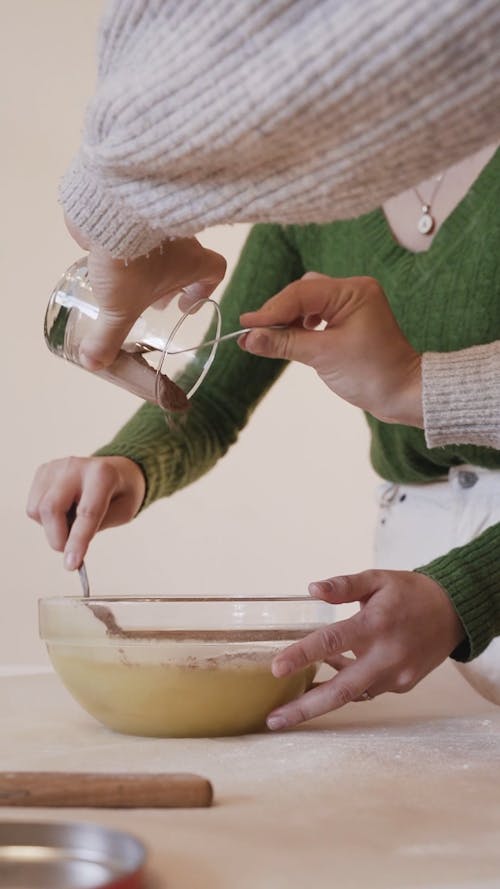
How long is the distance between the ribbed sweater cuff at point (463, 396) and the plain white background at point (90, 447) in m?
1.88

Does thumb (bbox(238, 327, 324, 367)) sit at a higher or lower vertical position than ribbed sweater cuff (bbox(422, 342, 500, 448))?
higher

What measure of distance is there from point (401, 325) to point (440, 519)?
23 cm

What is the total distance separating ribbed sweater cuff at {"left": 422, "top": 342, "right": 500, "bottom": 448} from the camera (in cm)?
94

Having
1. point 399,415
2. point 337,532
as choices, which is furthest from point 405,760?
point 337,532

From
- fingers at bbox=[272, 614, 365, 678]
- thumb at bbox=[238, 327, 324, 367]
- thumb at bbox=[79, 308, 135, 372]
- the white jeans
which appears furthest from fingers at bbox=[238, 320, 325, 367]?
the white jeans

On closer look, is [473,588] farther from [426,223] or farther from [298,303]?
[426,223]

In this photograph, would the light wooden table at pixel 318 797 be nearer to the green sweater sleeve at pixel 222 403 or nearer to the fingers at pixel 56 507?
the fingers at pixel 56 507

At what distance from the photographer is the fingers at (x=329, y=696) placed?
0.86 m

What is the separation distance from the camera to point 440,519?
129 cm

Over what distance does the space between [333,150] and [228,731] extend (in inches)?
19.6

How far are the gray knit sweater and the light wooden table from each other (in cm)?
31

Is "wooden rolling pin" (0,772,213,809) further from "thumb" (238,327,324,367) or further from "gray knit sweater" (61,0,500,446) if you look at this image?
"thumb" (238,327,324,367)

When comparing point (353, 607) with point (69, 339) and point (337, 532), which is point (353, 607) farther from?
point (69, 339)

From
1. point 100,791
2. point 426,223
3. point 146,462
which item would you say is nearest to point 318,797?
point 100,791
